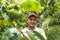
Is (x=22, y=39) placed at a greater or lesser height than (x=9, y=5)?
lesser

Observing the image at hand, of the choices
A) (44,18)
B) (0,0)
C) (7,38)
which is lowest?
(7,38)

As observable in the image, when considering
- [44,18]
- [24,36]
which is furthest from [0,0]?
[44,18]

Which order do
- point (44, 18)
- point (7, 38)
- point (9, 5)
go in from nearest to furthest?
point (7, 38), point (9, 5), point (44, 18)

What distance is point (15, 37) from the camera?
2.07 ft

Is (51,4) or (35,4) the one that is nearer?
(35,4)

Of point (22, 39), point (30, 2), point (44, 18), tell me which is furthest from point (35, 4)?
point (44, 18)

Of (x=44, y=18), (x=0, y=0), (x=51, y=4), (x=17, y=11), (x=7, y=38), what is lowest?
(x=7, y=38)

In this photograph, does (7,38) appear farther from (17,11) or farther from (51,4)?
(51,4)

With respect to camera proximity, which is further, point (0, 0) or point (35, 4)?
point (0, 0)

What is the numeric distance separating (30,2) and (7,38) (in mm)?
141

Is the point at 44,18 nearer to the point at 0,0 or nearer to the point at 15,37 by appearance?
the point at 0,0

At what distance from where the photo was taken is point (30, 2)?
67 cm

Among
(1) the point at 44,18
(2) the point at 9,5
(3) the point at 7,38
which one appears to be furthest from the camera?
(1) the point at 44,18

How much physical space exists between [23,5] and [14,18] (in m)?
0.05
